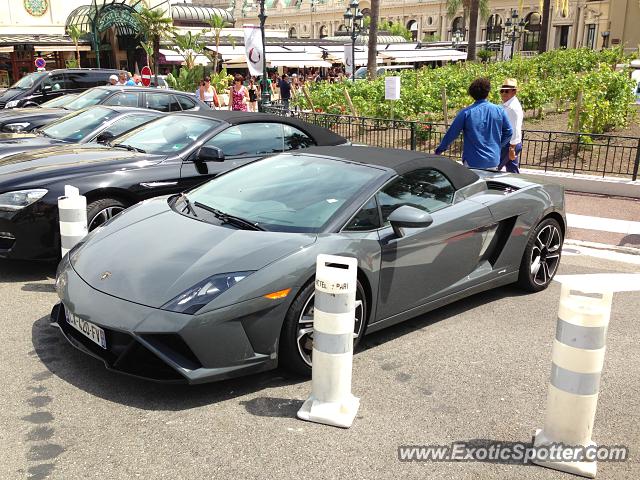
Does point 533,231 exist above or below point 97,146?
below

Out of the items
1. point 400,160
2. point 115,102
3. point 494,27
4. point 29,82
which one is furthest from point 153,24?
point 494,27

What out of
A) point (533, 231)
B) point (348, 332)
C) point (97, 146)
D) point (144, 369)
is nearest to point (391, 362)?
point (348, 332)

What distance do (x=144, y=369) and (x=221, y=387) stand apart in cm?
50

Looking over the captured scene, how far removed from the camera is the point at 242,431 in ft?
11.1

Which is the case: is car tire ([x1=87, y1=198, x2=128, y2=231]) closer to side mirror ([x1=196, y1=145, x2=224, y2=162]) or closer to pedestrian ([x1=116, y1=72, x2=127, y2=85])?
side mirror ([x1=196, y1=145, x2=224, y2=162])

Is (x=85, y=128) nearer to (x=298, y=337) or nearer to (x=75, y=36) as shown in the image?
(x=298, y=337)

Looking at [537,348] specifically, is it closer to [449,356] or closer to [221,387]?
[449,356]

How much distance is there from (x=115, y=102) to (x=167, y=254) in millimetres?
8241

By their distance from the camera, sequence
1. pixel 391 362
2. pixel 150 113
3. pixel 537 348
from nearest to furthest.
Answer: pixel 391 362, pixel 537 348, pixel 150 113

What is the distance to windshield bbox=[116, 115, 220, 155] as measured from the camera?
6.71 meters

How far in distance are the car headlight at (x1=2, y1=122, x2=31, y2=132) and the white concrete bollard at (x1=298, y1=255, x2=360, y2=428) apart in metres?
9.97

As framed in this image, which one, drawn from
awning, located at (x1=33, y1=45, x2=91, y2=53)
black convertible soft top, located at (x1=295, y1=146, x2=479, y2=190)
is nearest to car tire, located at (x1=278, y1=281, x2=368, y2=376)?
black convertible soft top, located at (x1=295, y1=146, x2=479, y2=190)

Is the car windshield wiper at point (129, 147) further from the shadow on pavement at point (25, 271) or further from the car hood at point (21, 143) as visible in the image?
the shadow on pavement at point (25, 271)

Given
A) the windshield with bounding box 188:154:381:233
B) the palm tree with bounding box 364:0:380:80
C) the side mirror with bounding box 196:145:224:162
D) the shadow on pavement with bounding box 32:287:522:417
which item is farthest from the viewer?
the palm tree with bounding box 364:0:380:80
